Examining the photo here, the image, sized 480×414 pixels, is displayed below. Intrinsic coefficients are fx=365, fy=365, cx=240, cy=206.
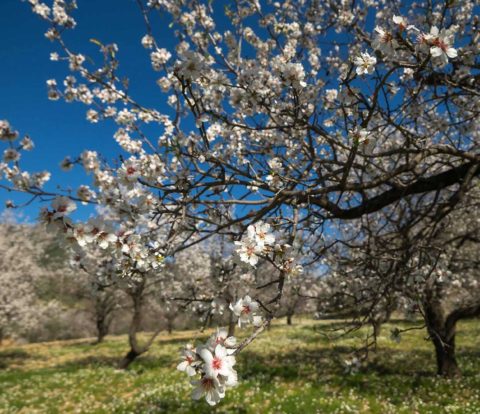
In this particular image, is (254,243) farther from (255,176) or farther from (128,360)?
(128,360)

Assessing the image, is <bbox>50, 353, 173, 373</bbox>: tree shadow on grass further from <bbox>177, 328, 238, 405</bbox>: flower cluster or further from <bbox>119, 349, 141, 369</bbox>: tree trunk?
<bbox>177, 328, 238, 405</bbox>: flower cluster

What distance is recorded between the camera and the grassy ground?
770cm

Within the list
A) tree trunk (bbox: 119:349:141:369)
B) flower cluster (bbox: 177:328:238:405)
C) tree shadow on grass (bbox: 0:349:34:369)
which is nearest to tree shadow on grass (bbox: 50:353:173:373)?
tree trunk (bbox: 119:349:141:369)

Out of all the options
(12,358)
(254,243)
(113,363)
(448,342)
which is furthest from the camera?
(12,358)

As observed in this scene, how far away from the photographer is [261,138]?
18.8 ft

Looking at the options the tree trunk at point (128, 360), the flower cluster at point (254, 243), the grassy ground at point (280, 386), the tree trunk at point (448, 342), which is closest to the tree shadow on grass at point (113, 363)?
the grassy ground at point (280, 386)

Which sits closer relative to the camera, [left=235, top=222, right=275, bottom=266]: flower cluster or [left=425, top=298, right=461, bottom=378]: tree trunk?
[left=235, top=222, right=275, bottom=266]: flower cluster

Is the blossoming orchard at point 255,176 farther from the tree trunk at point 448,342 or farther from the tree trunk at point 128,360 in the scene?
the tree trunk at point 128,360

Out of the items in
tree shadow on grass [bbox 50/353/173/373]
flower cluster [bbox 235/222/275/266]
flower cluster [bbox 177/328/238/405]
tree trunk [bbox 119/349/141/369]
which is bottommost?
tree shadow on grass [bbox 50/353/173/373]

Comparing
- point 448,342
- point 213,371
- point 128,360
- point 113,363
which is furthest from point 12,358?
point 213,371

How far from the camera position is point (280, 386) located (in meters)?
9.54

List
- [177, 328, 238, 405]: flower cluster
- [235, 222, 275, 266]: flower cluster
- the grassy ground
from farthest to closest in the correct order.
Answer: the grassy ground < [235, 222, 275, 266]: flower cluster < [177, 328, 238, 405]: flower cluster

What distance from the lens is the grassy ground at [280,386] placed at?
770cm

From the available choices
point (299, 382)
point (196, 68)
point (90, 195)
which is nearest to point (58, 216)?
point (90, 195)
